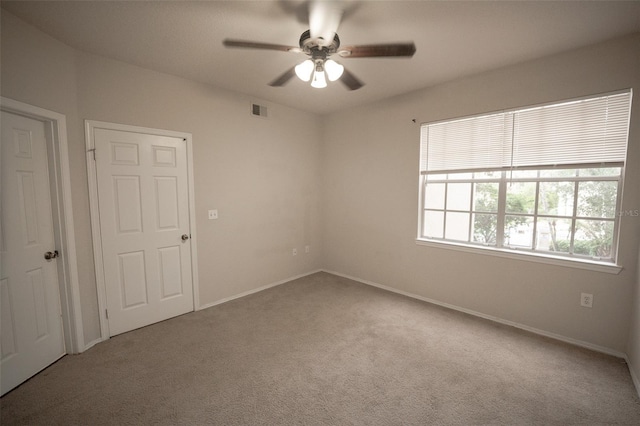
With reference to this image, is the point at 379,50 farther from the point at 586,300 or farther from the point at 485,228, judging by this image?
the point at 586,300

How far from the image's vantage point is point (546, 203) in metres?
2.67

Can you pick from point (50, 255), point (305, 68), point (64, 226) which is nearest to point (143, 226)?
point (64, 226)

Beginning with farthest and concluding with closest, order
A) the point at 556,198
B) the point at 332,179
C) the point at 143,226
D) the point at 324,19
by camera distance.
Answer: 1. the point at 332,179
2. the point at 143,226
3. the point at 556,198
4. the point at 324,19

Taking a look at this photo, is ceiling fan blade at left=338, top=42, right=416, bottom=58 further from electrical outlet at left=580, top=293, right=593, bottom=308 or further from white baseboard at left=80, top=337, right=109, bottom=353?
white baseboard at left=80, top=337, right=109, bottom=353

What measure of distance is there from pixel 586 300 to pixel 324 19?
3.26 meters

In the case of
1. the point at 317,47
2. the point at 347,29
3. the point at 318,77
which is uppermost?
the point at 347,29

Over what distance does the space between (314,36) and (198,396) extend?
266cm

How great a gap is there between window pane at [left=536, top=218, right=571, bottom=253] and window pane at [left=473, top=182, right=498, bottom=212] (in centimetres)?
45

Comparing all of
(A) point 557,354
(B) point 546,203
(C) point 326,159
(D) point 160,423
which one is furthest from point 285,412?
(C) point 326,159

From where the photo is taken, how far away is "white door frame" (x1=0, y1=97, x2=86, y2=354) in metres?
2.21

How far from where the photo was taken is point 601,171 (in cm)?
239

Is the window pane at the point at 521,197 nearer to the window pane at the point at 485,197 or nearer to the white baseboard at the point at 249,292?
the window pane at the point at 485,197

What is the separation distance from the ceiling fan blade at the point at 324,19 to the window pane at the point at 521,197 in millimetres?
2406

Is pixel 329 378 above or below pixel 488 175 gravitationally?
below
